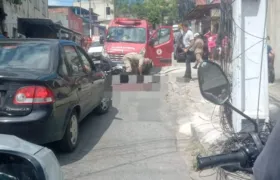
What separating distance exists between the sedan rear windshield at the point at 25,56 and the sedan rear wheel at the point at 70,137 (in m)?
0.84

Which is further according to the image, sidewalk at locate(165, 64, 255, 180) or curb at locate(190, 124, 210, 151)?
curb at locate(190, 124, 210, 151)

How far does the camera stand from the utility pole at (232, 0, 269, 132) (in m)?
5.75

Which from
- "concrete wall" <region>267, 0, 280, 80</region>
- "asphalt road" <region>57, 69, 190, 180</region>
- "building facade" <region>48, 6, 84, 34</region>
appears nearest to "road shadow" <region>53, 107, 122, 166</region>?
"asphalt road" <region>57, 69, 190, 180</region>

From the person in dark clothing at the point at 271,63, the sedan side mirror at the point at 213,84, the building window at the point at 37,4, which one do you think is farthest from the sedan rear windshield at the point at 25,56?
the building window at the point at 37,4

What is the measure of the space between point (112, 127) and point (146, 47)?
9556 mm

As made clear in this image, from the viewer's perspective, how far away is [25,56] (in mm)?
6215

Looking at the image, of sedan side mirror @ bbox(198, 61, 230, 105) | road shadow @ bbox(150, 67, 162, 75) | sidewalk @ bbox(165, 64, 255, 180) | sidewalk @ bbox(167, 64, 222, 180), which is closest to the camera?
sedan side mirror @ bbox(198, 61, 230, 105)

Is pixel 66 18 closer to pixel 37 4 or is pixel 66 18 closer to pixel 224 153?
pixel 37 4

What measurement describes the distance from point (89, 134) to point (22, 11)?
803 inches

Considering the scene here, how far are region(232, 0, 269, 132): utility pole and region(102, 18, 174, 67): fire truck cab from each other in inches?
446

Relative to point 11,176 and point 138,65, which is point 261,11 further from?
point 138,65

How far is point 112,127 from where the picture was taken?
313 inches

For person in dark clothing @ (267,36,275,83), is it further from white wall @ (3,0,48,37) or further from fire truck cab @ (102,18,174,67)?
white wall @ (3,0,48,37)

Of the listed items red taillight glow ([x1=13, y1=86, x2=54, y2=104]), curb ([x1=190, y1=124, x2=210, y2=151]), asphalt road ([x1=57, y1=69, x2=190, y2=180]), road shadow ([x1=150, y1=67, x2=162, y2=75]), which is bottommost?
asphalt road ([x1=57, y1=69, x2=190, y2=180])
